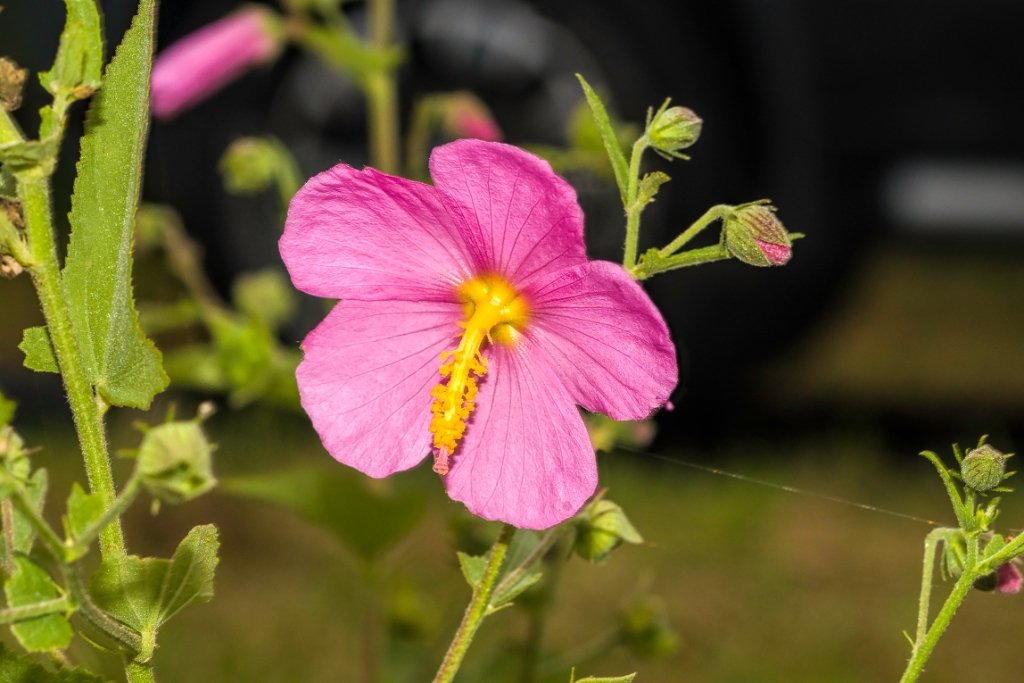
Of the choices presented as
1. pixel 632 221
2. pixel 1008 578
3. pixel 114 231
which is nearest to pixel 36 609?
pixel 114 231

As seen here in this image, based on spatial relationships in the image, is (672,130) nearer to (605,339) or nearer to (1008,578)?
(605,339)

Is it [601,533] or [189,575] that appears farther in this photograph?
[601,533]

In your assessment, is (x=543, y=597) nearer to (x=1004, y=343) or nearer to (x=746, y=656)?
(x=746, y=656)

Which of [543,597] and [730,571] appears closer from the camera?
[543,597]

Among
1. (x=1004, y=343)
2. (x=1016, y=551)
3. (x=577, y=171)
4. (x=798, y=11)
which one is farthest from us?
(x=1004, y=343)

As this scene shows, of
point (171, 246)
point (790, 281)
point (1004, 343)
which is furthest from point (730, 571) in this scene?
point (1004, 343)

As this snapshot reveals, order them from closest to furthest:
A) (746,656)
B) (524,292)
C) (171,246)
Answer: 1. (524,292)
2. (171,246)
3. (746,656)

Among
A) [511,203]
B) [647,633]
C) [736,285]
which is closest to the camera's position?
[511,203]

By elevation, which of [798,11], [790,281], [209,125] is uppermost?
[798,11]

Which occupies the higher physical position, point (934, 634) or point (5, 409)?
point (5, 409)
